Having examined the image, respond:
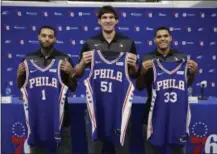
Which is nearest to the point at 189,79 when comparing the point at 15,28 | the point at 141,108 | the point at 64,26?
the point at 141,108

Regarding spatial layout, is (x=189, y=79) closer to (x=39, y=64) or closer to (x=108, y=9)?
(x=108, y=9)

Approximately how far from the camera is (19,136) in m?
3.19

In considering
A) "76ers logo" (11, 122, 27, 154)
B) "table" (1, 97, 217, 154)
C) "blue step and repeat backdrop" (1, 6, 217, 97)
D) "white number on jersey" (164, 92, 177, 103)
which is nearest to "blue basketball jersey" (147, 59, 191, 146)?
"white number on jersey" (164, 92, 177, 103)

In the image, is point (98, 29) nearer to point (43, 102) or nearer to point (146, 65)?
point (146, 65)

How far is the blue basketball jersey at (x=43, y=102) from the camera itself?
278 centimetres

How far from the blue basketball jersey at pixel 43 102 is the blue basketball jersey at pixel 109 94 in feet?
0.75

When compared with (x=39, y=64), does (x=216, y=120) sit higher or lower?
lower

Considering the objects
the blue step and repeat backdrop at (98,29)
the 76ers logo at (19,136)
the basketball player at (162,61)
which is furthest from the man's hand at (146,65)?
the blue step and repeat backdrop at (98,29)

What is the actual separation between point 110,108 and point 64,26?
1.83 m

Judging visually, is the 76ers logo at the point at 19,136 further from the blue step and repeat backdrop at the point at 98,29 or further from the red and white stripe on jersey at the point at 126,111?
the blue step and repeat backdrop at the point at 98,29

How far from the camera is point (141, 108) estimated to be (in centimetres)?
306

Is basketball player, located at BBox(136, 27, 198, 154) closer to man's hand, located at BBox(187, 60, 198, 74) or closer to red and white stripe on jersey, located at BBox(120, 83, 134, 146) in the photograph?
man's hand, located at BBox(187, 60, 198, 74)

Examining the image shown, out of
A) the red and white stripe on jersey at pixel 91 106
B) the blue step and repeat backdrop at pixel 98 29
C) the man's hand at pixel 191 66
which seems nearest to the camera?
the red and white stripe on jersey at pixel 91 106

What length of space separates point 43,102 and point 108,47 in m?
0.63
